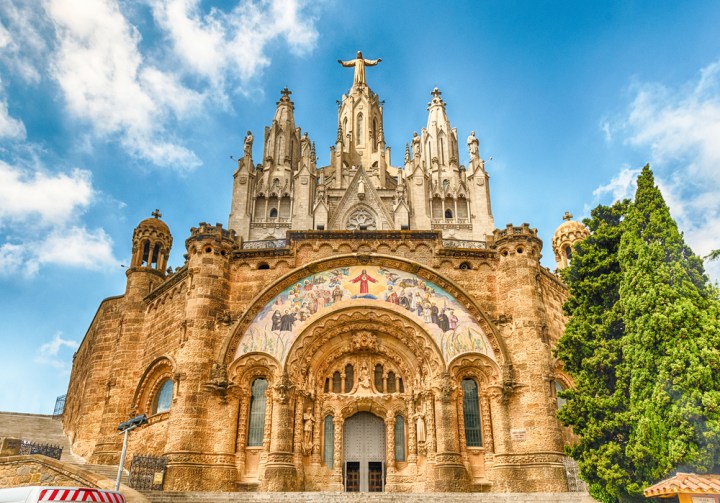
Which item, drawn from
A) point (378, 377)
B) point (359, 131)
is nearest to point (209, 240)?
point (378, 377)

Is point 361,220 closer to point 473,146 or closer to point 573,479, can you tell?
point 473,146

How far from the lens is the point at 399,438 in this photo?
20969 mm

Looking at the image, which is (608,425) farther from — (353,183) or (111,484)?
(353,183)

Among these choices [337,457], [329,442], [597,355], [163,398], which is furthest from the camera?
[163,398]

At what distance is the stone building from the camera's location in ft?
63.0

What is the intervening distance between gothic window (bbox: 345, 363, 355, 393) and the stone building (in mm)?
39

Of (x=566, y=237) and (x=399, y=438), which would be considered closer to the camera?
(x=399, y=438)

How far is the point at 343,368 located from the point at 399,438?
10.8ft

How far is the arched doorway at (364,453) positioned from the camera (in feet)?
67.6

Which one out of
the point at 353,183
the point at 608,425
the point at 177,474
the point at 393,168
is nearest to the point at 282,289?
the point at 177,474

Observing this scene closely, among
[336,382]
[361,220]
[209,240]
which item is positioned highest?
[361,220]

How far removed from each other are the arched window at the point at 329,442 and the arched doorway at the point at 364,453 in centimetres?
54

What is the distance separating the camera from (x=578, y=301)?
16703 millimetres

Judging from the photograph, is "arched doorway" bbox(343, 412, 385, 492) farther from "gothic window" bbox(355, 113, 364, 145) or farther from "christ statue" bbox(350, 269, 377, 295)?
"gothic window" bbox(355, 113, 364, 145)
